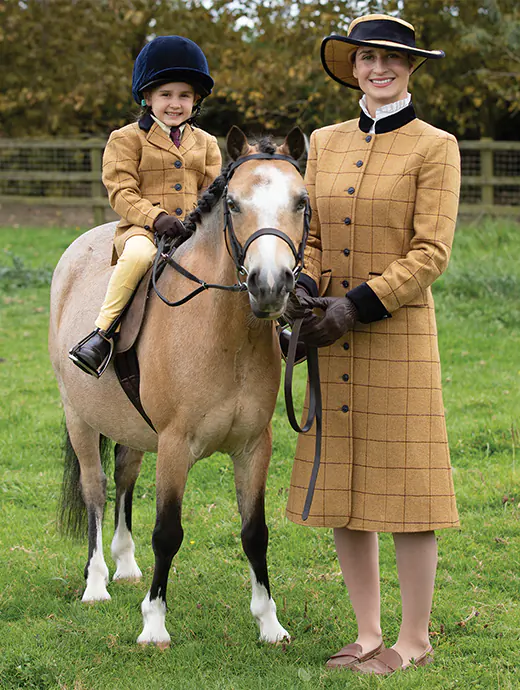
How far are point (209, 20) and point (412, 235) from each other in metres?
15.8

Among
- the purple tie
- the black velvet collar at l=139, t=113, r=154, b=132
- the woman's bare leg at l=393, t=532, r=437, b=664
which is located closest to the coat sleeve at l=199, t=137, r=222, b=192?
the purple tie

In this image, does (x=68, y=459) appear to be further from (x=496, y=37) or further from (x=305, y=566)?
(x=496, y=37)

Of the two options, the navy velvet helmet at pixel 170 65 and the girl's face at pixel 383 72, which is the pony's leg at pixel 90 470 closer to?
the navy velvet helmet at pixel 170 65

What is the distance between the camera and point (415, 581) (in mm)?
3434

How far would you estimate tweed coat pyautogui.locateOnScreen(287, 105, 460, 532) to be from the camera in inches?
127

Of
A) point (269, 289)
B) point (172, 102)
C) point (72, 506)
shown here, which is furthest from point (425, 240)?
point (72, 506)

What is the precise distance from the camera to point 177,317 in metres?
3.69

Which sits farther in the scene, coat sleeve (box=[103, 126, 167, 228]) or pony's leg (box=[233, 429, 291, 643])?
coat sleeve (box=[103, 126, 167, 228])

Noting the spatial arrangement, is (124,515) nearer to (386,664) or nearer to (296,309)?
(386,664)

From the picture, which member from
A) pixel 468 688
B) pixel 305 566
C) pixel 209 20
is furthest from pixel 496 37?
pixel 468 688

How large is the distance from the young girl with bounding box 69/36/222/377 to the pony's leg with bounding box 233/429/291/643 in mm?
814

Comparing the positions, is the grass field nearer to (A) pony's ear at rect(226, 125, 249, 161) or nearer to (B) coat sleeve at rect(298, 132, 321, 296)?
(B) coat sleeve at rect(298, 132, 321, 296)

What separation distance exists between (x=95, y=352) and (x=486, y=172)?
11689 millimetres

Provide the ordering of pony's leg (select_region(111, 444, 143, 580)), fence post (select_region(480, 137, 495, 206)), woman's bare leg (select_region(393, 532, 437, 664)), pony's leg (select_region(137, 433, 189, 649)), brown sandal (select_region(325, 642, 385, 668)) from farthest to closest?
1. fence post (select_region(480, 137, 495, 206))
2. pony's leg (select_region(111, 444, 143, 580))
3. pony's leg (select_region(137, 433, 189, 649))
4. brown sandal (select_region(325, 642, 385, 668))
5. woman's bare leg (select_region(393, 532, 437, 664))
